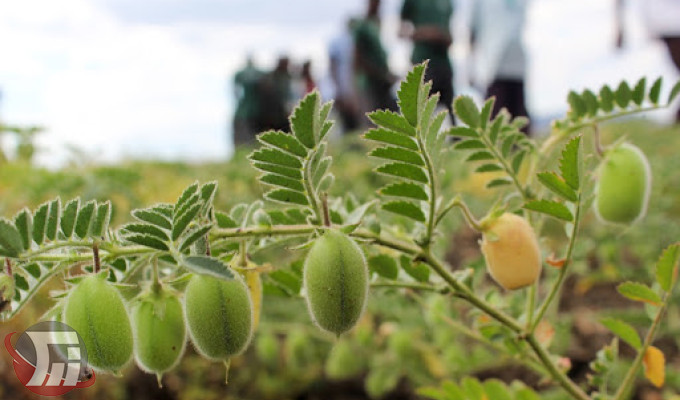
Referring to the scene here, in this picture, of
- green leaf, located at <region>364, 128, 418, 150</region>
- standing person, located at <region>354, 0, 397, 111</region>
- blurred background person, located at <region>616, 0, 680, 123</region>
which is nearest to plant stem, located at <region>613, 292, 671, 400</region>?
green leaf, located at <region>364, 128, 418, 150</region>

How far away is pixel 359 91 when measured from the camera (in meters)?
5.41

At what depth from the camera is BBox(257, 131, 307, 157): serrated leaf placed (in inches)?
15.9

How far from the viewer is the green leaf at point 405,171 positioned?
493 mm

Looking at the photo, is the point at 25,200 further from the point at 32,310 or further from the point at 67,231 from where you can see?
the point at 67,231

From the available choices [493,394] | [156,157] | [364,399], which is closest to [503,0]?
[156,157]

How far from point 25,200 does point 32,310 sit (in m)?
0.41

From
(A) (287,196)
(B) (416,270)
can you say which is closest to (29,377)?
(A) (287,196)

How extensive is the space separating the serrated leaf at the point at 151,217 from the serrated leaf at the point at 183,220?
0.01 meters

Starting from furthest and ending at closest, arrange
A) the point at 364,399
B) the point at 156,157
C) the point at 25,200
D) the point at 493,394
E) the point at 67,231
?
the point at 156,157
the point at 364,399
the point at 25,200
the point at 493,394
the point at 67,231

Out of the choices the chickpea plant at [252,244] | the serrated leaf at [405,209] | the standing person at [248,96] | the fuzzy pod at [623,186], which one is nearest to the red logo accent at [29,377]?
the chickpea plant at [252,244]

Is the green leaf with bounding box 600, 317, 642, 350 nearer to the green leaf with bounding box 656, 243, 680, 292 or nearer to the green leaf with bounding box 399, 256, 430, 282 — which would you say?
the green leaf with bounding box 656, 243, 680, 292

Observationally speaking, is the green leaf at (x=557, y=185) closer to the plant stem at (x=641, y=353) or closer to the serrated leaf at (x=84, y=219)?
the plant stem at (x=641, y=353)

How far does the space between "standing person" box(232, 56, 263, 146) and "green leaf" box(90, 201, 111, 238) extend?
18.7 feet

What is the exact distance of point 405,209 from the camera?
50 cm
